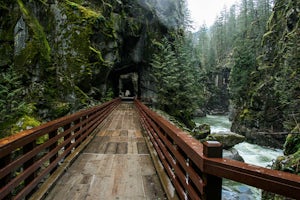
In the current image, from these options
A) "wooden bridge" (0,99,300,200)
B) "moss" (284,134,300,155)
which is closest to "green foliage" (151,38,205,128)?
"moss" (284,134,300,155)

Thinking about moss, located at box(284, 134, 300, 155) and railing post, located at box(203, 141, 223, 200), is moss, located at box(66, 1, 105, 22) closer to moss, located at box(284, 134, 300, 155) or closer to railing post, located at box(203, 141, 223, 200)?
moss, located at box(284, 134, 300, 155)

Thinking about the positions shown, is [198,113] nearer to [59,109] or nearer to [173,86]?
[173,86]

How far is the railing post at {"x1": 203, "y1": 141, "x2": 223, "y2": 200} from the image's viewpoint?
2.19 m

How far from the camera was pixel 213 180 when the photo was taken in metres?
2.21

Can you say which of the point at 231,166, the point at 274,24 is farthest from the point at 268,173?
the point at 274,24

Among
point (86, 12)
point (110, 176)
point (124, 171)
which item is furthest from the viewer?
point (86, 12)

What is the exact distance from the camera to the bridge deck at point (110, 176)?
145 inches

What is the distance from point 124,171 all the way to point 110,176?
0.39 metres

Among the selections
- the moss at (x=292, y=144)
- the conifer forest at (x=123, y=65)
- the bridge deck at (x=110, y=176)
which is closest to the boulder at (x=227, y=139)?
the conifer forest at (x=123, y=65)

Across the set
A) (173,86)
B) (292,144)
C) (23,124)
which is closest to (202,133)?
(292,144)

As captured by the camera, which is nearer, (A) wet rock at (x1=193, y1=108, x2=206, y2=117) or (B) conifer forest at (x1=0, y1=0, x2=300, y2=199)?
(B) conifer forest at (x1=0, y1=0, x2=300, y2=199)

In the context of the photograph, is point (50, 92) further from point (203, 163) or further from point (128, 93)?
point (128, 93)

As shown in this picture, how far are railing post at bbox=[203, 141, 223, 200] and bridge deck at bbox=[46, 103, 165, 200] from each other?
1536 millimetres

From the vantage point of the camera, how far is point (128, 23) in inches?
1009
